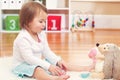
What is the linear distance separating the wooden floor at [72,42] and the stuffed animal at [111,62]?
523mm

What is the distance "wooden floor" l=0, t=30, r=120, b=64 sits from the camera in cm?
210

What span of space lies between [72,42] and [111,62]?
4.31ft

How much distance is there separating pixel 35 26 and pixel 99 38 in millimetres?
1499

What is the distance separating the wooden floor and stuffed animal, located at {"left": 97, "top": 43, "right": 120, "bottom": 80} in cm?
52

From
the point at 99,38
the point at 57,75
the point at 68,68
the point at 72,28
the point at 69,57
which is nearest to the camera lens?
the point at 57,75

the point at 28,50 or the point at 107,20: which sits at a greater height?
the point at 107,20

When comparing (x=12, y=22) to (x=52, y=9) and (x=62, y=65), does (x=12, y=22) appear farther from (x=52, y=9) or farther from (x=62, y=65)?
(x=62, y=65)

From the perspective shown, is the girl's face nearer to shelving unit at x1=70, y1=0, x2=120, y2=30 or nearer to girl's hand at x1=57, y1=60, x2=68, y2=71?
girl's hand at x1=57, y1=60, x2=68, y2=71

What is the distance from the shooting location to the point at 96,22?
3.50 meters

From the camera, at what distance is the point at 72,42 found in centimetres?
262

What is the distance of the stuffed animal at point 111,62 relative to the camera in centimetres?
132

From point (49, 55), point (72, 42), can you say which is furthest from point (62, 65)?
point (72, 42)

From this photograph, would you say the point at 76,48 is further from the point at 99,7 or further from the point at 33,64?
the point at 99,7

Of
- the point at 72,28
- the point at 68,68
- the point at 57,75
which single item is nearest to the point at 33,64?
the point at 57,75
